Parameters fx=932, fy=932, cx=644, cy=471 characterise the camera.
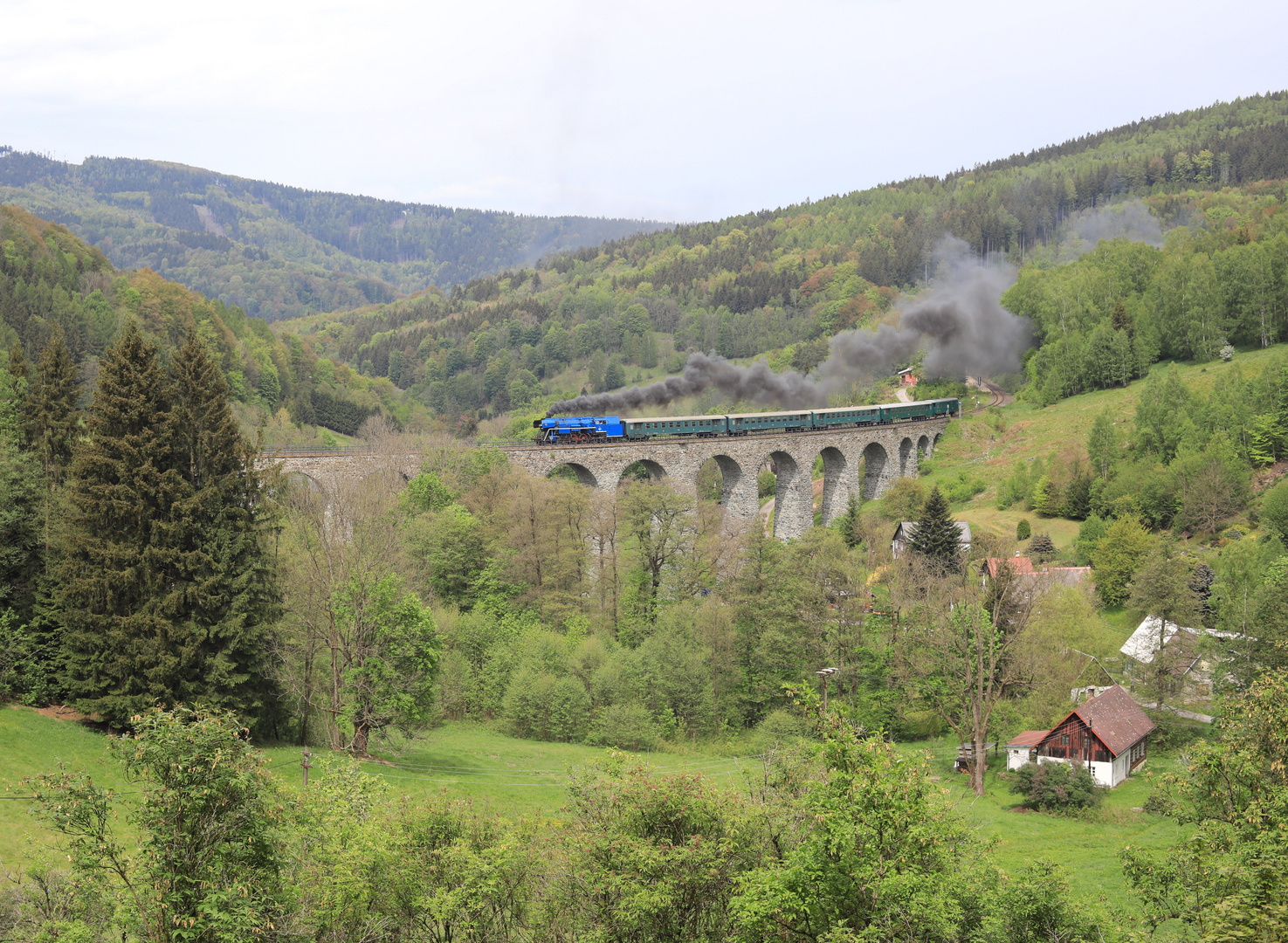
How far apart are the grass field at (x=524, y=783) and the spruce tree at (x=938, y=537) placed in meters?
16.7

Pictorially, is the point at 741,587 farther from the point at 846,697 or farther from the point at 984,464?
the point at 984,464

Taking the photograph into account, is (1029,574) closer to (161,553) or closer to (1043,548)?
(1043,548)

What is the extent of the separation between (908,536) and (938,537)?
442cm

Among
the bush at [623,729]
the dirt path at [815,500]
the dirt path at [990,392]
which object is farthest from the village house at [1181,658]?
the dirt path at [990,392]

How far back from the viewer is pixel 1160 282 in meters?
89.7

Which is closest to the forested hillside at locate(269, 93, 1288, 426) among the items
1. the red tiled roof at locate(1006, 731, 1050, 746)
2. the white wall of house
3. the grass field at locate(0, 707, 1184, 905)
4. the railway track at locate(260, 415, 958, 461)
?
the railway track at locate(260, 415, 958, 461)

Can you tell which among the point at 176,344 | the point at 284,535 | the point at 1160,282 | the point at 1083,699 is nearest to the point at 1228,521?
the point at 1083,699

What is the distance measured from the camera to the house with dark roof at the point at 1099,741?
35781mm

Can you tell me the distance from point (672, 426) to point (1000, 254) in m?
119

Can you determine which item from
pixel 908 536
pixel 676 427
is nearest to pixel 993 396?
pixel 908 536

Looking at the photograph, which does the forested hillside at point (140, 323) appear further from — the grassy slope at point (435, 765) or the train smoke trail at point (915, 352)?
the grassy slope at point (435, 765)

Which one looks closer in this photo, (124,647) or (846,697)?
(124,647)

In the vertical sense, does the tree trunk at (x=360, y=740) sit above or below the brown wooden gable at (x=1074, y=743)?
above

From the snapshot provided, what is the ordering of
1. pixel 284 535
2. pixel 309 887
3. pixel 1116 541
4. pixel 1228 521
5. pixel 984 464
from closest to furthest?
pixel 309 887, pixel 284 535, pixel 1116 541, pixel 1228 521, pixel 984 464
